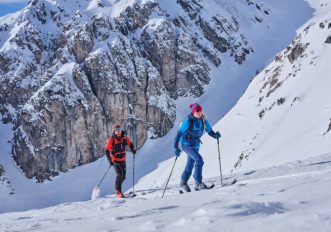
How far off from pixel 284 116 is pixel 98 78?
67491 millimetres

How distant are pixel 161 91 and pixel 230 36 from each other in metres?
33.5

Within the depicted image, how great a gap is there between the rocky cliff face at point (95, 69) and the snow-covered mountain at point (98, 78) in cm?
24

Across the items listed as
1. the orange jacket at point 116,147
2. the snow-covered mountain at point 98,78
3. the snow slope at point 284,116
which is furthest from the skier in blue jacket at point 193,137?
the snow-covered mountain at point 98,78

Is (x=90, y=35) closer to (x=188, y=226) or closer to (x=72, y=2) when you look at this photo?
(x=72, y=2)

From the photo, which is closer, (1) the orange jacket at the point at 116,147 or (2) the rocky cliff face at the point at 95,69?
(1) the orange jacket at the point at 116,147

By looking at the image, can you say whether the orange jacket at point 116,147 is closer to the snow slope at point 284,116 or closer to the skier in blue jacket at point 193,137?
the skier in blue jacket at point 193,137

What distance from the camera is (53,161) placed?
97.4 meters

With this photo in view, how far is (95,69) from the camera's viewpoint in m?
102

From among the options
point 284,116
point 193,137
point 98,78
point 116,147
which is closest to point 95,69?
point 98,78

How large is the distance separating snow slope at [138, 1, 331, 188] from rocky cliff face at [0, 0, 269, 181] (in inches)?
1766

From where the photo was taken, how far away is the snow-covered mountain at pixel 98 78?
94.6 meters

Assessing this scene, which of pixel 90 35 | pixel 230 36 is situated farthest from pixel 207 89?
pixel 90 35

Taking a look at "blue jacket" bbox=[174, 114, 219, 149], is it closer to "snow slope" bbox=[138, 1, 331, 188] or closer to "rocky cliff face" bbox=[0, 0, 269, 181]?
"snow slope" bbox=[138, 1, 331, 188]

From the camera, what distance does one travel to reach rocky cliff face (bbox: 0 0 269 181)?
98.7 m
